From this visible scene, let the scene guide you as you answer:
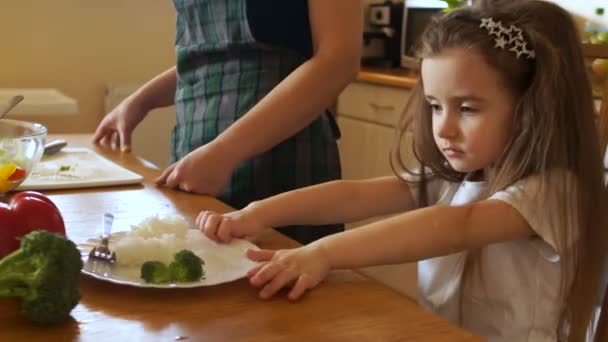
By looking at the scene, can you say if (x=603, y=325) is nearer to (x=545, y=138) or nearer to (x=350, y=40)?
(x=545, y=138)

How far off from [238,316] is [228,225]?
0.23 m

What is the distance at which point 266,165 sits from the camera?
1.20 m

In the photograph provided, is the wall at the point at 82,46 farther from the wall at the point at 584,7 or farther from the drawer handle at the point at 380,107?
the wall at the point at 584,7

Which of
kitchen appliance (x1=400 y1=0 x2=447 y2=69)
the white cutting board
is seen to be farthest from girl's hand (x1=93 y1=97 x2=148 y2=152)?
kitchen appliance (x1=400 y1=0 x2=447 y2=69)

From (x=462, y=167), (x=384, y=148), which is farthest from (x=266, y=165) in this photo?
(x=384, y=148)

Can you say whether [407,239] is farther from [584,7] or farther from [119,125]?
[584,7]

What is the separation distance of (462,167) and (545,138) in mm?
110

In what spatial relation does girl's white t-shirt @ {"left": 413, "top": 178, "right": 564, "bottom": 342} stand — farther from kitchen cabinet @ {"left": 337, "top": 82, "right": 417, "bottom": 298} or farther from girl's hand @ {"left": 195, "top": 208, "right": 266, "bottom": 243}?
kitchen cabinet @ {"left": 337, "top": 82, "right": 417, "bottom": 298}

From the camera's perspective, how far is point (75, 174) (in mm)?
1165

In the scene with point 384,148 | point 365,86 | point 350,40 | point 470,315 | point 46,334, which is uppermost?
point 350,40

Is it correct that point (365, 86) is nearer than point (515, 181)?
No

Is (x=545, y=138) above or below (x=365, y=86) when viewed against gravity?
above

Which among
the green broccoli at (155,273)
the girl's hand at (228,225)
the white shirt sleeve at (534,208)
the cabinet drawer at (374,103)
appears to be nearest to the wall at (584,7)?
the cabinet drawer at (374,103)

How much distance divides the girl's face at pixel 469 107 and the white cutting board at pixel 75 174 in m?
0.50
